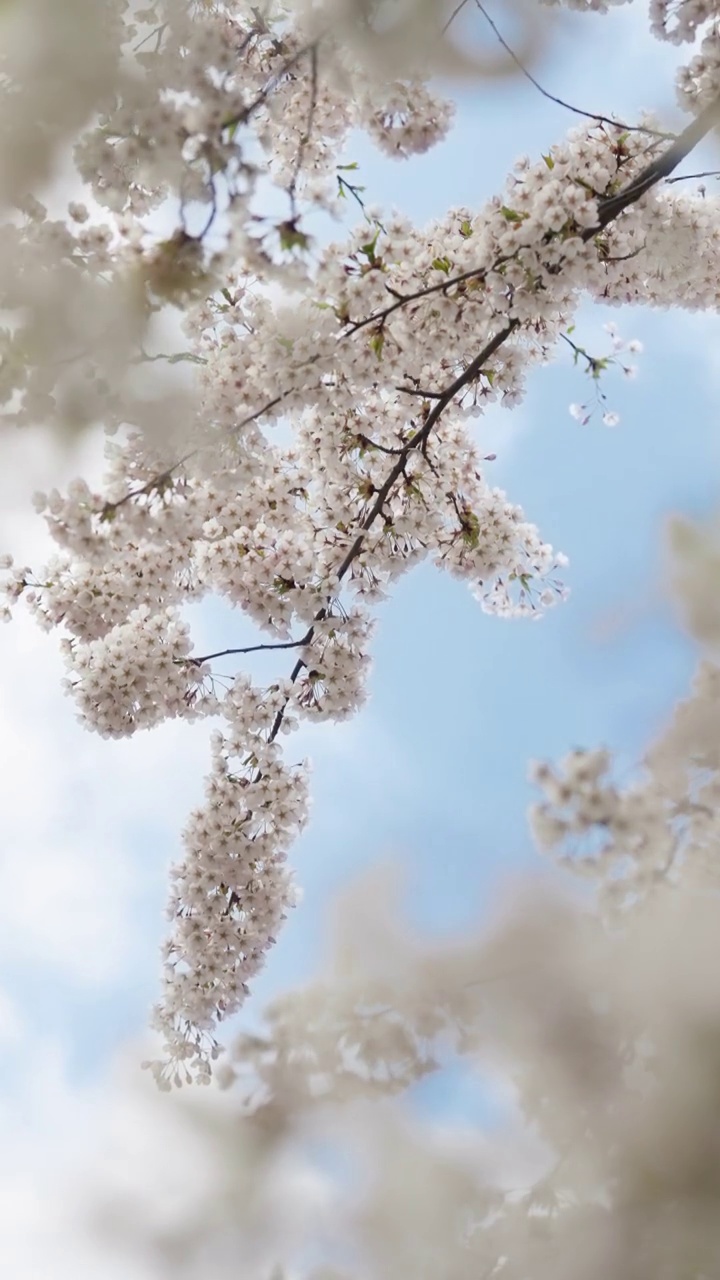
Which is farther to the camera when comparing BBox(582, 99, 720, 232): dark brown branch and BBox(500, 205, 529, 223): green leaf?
BBox(500, 205, 529, 223): green leaf

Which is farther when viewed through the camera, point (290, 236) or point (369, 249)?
point (369, 249)

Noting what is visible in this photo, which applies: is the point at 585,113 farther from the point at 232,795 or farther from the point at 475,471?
the point at 232,795

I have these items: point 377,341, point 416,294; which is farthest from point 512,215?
point 377,341

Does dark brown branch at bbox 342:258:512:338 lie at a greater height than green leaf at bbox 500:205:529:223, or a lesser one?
lesser

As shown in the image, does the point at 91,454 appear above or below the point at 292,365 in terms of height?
below

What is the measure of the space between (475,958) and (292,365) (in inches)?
103

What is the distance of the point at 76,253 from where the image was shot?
3383 mm

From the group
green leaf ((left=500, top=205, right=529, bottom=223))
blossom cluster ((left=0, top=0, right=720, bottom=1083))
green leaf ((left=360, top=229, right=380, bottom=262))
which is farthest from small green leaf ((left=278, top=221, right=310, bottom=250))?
green leaf ((left=500, top=205, right=529, bottom=223))

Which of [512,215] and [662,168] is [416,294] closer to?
[512,215]

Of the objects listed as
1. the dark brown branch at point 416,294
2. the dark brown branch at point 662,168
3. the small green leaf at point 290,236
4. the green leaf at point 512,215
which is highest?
the green leaf at point 512,215

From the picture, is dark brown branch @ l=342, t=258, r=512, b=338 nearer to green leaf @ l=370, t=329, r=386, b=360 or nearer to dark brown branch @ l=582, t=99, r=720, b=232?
green leaf @ l=370, t=329, r=386, b=360

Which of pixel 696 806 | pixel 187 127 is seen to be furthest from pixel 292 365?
pixel 696 806

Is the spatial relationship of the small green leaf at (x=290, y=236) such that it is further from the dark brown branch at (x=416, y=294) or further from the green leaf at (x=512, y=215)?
the green leaf at (x=512, y=215)

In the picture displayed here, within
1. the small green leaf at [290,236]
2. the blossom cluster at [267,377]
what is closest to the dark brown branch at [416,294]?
the blossom cluster at [267,377]
